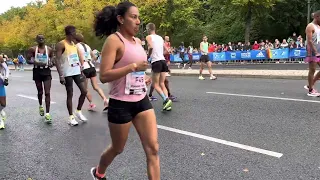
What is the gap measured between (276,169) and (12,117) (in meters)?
6.25

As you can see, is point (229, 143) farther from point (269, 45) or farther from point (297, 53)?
point (269, 45)

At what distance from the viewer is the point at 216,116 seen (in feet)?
21.5

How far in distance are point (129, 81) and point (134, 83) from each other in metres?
0.05

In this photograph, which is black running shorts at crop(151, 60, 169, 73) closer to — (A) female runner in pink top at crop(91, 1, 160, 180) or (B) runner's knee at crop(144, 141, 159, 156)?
(A) female runner in pink top at crop(91, 1, 160, 180)

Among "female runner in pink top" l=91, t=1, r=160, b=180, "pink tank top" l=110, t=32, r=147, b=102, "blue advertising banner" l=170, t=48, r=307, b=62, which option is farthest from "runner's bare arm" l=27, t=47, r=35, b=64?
"blue advertising banner" l=170, t=48, r=307, b=62

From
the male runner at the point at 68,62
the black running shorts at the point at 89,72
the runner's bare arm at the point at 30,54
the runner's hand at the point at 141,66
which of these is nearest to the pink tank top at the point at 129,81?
the runner's hand at the point at 141,66

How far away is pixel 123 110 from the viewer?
3014mm

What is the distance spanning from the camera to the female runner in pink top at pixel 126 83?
116 inches

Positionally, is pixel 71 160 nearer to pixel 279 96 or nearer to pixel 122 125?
pixel 122 125

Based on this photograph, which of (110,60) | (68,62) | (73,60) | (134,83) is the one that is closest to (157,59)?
(73,60)

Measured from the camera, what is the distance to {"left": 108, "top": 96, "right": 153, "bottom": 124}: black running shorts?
3014 millimetres

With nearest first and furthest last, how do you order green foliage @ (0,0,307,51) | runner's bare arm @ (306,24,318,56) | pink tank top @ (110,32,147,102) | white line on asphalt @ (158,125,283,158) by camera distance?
1. pink tank top @ (110,32,147,102)
2. white line on asphalt @ (158,125,283,158)
3. runner's bare arm @ (306,24,318,56)
4. green foliage @ (0,0,307,51)

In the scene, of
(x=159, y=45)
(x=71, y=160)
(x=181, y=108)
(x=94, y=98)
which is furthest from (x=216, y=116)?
(x=94, y=98)

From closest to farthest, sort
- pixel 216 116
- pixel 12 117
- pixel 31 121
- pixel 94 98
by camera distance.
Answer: pixel 216 116 → pixel 31 121 → pixel 12 117 → pixel 94 98
